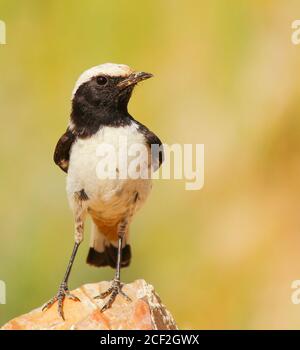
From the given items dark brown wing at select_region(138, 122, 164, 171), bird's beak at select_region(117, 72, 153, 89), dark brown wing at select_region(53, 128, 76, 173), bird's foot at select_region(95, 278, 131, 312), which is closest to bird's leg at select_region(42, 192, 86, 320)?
bird's foot at select_region(95, 278, 131, 312)

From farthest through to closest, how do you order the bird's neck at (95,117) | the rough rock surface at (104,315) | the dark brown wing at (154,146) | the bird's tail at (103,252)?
the bird's tail at (103,252) < the dark brown wing at (154,146) < the bird's neck at (95,117) < the rough rock surface at (104,315)

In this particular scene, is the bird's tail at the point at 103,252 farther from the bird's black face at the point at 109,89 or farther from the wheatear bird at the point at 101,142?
the bird's black face at the point at 109,89

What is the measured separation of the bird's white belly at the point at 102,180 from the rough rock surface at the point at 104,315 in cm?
63

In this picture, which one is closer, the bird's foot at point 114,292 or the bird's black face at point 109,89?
the bird's foot at point 114,292

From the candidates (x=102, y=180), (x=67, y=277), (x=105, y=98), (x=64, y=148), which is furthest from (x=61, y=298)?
(x=105, y=98)

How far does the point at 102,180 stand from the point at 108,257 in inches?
46.9

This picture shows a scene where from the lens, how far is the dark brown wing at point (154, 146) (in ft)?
22.9

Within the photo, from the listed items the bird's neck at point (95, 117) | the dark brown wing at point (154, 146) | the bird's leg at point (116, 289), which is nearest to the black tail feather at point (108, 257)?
the bird's leg at point (116, 289)

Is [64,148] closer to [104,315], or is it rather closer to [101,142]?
[101,142]

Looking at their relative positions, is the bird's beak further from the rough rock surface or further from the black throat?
the rough rock surface

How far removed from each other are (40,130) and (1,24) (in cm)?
127

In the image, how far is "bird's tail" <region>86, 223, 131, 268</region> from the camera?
7668 millimetres

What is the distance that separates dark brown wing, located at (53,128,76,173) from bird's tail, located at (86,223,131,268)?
0.69 metres
